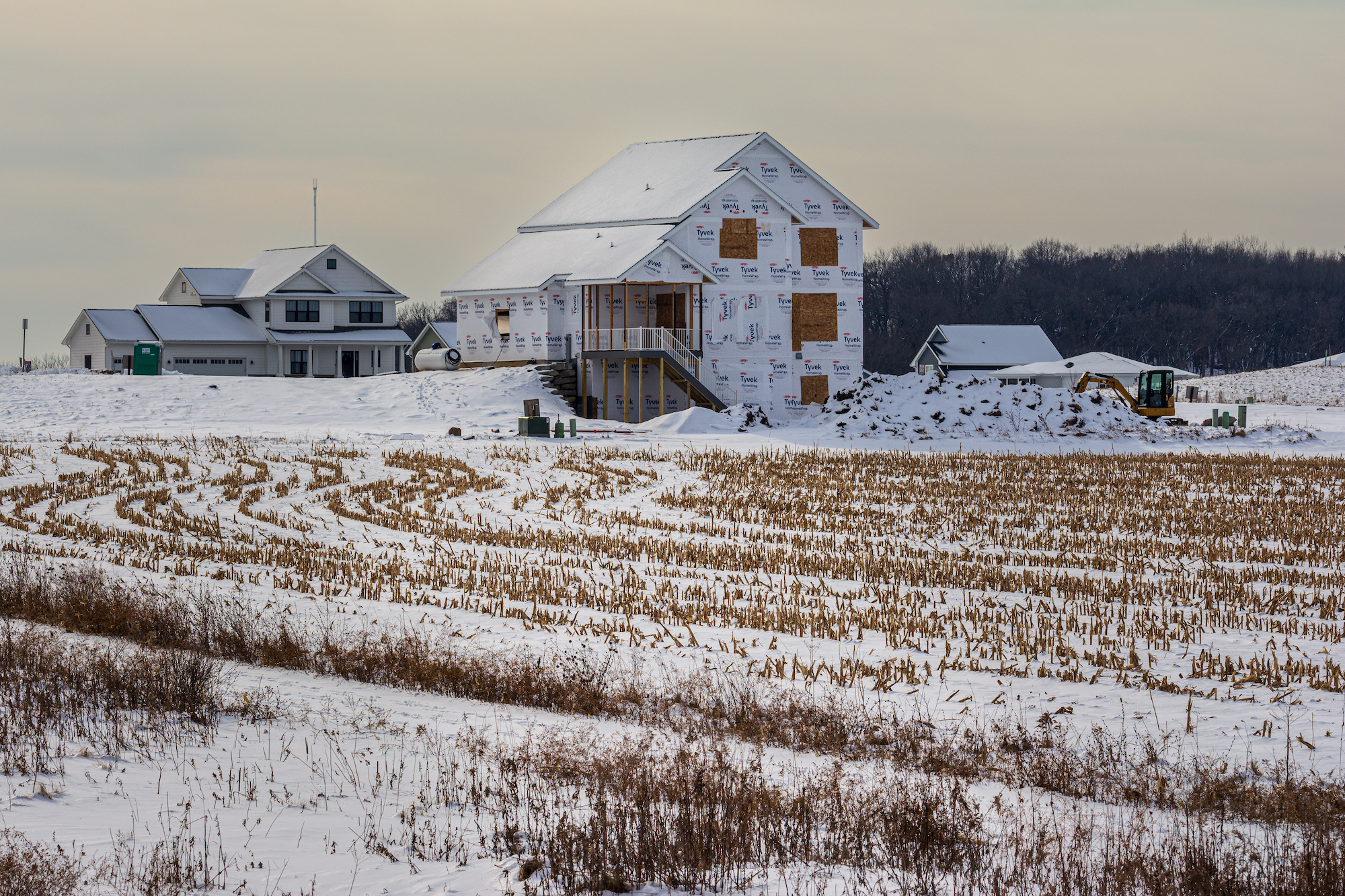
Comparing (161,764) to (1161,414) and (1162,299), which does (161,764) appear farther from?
(1162,299)

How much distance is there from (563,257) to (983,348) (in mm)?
44294

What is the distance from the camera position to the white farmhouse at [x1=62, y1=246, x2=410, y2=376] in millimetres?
62062

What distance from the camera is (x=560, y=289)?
44.8 metres

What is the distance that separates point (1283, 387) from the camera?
71.5 metres

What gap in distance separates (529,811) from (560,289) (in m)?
38.9

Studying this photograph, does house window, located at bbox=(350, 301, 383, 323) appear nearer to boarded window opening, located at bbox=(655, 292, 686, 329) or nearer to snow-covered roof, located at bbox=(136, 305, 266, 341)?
snow-covered roof, located at bbox=(136, 305, 266, 341)

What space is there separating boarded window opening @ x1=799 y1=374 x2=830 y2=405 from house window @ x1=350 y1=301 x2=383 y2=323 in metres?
30.8

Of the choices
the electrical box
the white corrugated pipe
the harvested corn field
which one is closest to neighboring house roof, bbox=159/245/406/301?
the white corrugated pipe

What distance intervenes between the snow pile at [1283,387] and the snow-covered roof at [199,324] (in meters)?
51.7

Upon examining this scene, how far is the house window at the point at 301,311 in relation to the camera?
63.2 m

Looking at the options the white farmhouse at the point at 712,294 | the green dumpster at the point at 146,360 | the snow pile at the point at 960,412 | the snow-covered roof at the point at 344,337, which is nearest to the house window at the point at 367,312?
the snow-covered roof at the point at 344,337

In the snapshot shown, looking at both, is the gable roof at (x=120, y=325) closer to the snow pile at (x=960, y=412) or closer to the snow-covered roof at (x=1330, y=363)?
the snow pile at (x=960, y=412)

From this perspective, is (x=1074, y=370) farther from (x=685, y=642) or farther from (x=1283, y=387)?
(x=685, y=642)

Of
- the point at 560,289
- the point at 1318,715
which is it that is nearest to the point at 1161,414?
the point at 560,289
